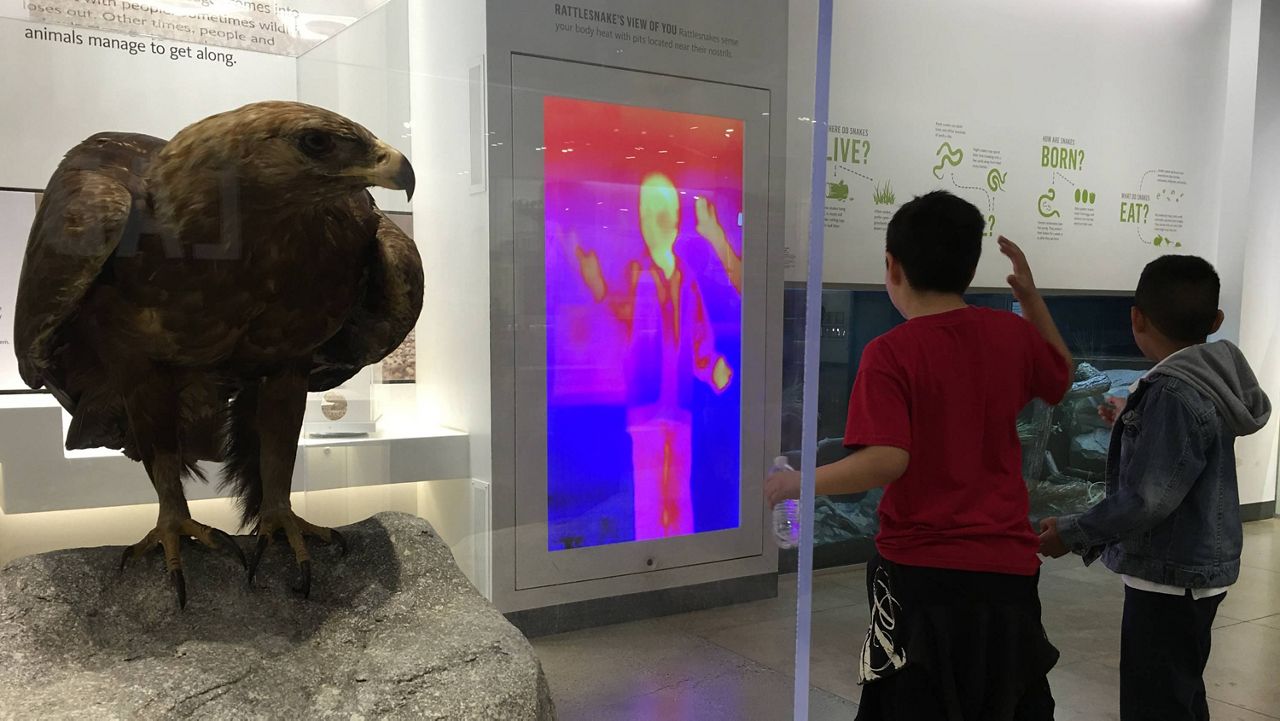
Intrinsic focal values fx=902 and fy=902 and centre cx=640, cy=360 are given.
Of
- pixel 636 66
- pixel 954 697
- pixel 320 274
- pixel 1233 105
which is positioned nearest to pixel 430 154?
pixel 320 274

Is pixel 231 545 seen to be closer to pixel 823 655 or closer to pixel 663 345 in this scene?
pixel 663 345

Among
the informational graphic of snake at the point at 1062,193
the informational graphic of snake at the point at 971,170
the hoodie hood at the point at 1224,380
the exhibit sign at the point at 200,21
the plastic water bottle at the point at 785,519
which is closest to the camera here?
the exhibit sign at the point at 200,21

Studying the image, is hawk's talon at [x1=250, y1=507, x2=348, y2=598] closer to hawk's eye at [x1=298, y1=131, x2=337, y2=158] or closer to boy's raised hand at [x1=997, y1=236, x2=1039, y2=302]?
hawk's eye at [x1=298, y1=131, x2=337, y2=158]

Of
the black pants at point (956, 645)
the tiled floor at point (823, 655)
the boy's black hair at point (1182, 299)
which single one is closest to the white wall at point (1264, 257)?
the tiled floor at point (823, 655)

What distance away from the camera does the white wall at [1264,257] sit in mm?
2857

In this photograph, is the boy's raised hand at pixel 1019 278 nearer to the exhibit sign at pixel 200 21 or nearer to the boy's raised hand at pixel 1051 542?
the boy's raised hand at pixel 1051 542

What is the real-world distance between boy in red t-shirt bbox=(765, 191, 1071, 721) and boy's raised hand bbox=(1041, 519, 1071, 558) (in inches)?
10.1

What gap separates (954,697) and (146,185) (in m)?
1.45

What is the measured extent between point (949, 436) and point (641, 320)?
56 centimetres

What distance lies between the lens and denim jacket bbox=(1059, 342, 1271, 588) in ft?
6.07

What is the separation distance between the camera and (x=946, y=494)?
152cm

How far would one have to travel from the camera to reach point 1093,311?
8.87 ft

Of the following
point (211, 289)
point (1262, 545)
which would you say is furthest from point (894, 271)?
point (1262, 545)

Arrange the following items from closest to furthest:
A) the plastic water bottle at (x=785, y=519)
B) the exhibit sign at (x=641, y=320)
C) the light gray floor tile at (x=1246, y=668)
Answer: the exhibit sign at (x=641, y=320)
the plastic water bottle at (x=785, y=519)
the light gray floor tile at (x=1246, y=668)
